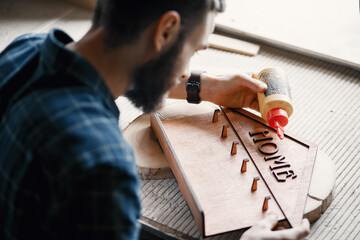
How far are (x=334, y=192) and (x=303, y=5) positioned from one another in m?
1.08

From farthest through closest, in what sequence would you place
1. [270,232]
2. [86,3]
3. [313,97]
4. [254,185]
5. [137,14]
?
[86,3] < [313,97] < [254,185] < [270,232] < [137,14]

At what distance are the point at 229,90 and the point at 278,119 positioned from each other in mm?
175

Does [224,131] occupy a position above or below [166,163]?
above

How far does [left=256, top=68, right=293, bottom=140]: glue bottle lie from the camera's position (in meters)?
0.97

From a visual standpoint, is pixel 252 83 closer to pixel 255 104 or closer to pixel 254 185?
pixel 255 104

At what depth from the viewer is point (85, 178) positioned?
0.56m

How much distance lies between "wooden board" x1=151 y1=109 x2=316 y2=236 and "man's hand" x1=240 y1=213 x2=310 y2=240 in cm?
3

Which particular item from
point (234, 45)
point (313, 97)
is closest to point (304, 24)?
point (234, 45)

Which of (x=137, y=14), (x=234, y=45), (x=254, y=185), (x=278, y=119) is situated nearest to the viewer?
(x=137, y=14)

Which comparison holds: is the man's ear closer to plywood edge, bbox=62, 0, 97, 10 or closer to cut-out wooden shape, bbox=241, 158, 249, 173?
cut-out wooden shape, bbox=241, 158, 249, 173

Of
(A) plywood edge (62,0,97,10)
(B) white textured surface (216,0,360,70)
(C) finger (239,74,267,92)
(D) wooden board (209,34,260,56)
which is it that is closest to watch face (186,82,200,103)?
(C) finger (239,74,267,92)

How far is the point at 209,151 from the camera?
96 centimetres

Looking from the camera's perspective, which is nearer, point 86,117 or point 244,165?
point 86,117

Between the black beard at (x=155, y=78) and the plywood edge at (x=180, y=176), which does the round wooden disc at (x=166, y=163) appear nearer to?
the plywood edge at (x=180, y=176)
